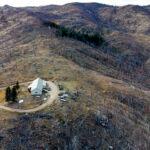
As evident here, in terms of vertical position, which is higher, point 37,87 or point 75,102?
point 37,87

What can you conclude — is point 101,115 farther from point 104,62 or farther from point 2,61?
point 104,62

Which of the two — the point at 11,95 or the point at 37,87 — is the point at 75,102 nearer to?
the point at 37,87

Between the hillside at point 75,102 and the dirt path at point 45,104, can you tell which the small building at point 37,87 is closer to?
the dirt path at point 45,104

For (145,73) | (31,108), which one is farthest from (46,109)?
(145,73)

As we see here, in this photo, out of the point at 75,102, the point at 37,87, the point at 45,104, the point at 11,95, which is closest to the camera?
the point at 45,104

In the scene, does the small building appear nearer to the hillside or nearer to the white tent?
the white tent

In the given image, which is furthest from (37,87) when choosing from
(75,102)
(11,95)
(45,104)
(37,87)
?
(75,102)

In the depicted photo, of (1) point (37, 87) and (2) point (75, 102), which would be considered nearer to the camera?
(2) point (75, 102)

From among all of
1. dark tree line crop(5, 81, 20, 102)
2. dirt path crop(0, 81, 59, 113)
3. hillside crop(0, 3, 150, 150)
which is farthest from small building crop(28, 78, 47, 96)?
Result: hillside crop(0, 3, 150, 150)

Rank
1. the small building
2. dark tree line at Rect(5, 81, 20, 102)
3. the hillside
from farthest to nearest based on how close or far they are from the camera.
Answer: the small building → dark tree line at Rect(5, 81, 20, 102) → the hillside

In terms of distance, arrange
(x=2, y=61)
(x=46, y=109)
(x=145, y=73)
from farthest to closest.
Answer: (x=145, y=73)
(x=2, y=61)
(x=46, y=109)

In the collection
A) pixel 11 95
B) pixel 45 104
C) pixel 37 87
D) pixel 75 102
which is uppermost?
pixel 11 95
